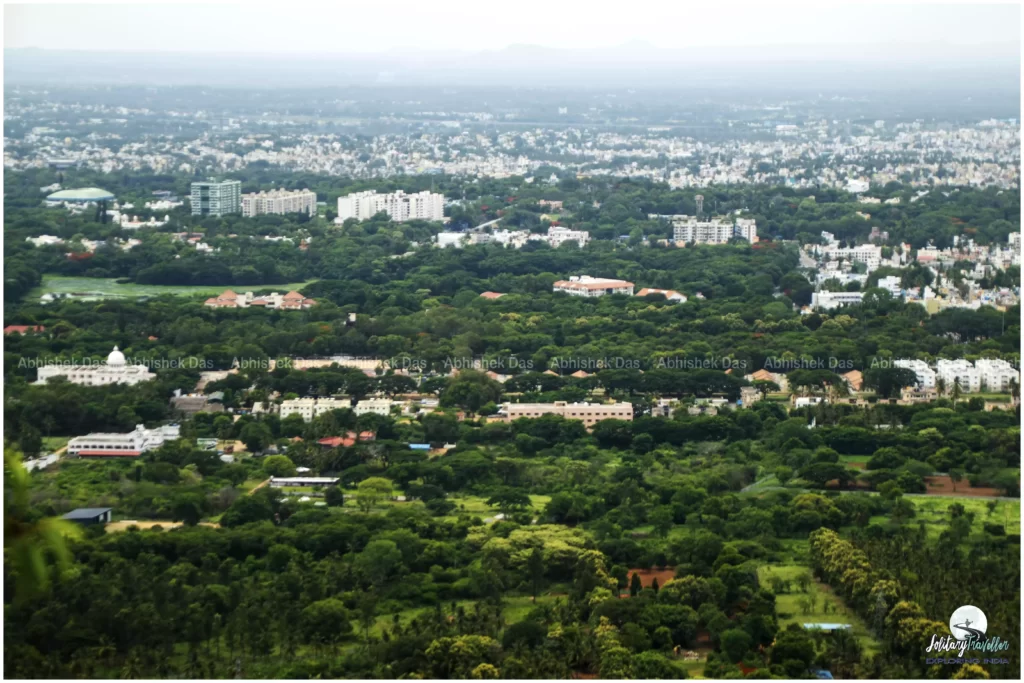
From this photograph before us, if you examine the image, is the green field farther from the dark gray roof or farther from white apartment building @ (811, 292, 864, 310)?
the dark gray roof

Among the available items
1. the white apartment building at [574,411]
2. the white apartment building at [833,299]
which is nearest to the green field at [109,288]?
the white apartment building at [833,299]

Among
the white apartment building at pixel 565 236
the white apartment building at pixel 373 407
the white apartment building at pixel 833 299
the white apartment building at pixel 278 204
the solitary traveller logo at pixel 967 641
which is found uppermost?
the solitary traveller logo at pixel 967 641

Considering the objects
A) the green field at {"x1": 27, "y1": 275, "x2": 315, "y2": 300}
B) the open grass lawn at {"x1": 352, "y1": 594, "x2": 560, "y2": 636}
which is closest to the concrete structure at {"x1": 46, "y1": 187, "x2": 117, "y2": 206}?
the green field at {"x1": 27, "y1": 275, "x2": 315, "y2": 300}

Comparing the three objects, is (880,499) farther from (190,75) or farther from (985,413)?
(190,75)

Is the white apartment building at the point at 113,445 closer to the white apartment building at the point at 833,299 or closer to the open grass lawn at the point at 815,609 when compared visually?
the open grass lawn at the point at 815,609

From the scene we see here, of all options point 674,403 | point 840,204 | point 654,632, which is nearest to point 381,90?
point 840,204
